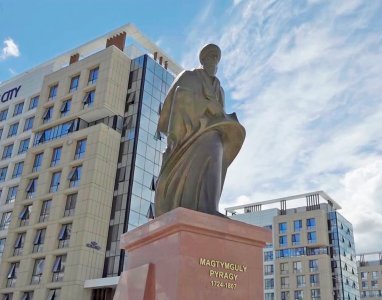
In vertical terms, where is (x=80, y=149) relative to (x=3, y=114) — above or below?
below

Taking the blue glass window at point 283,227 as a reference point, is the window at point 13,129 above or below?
below

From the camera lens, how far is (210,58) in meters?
8.23

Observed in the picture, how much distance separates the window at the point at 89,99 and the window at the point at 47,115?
4314 millimetres

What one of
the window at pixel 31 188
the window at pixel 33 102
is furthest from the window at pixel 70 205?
the window at pixel 33 102

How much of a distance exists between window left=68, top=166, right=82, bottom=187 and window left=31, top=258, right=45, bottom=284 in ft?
20.3

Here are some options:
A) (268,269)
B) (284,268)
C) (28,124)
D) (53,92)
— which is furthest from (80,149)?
(268,269)

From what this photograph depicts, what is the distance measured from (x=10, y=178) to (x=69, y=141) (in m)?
9.22

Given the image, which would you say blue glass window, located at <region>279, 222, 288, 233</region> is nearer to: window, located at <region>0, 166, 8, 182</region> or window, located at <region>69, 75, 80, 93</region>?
window, located at <region>69, 75, 80, 93</region>

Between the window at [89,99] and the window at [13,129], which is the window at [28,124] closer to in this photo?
the window at [13,129]

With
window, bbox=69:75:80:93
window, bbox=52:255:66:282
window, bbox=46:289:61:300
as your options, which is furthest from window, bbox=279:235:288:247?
window, bbox=46:289:61:300

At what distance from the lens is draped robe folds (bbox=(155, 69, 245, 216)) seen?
7180mm

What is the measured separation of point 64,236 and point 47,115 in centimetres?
1298

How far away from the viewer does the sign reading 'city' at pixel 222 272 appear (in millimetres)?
5961

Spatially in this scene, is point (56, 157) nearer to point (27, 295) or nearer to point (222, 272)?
point (27, 295)
